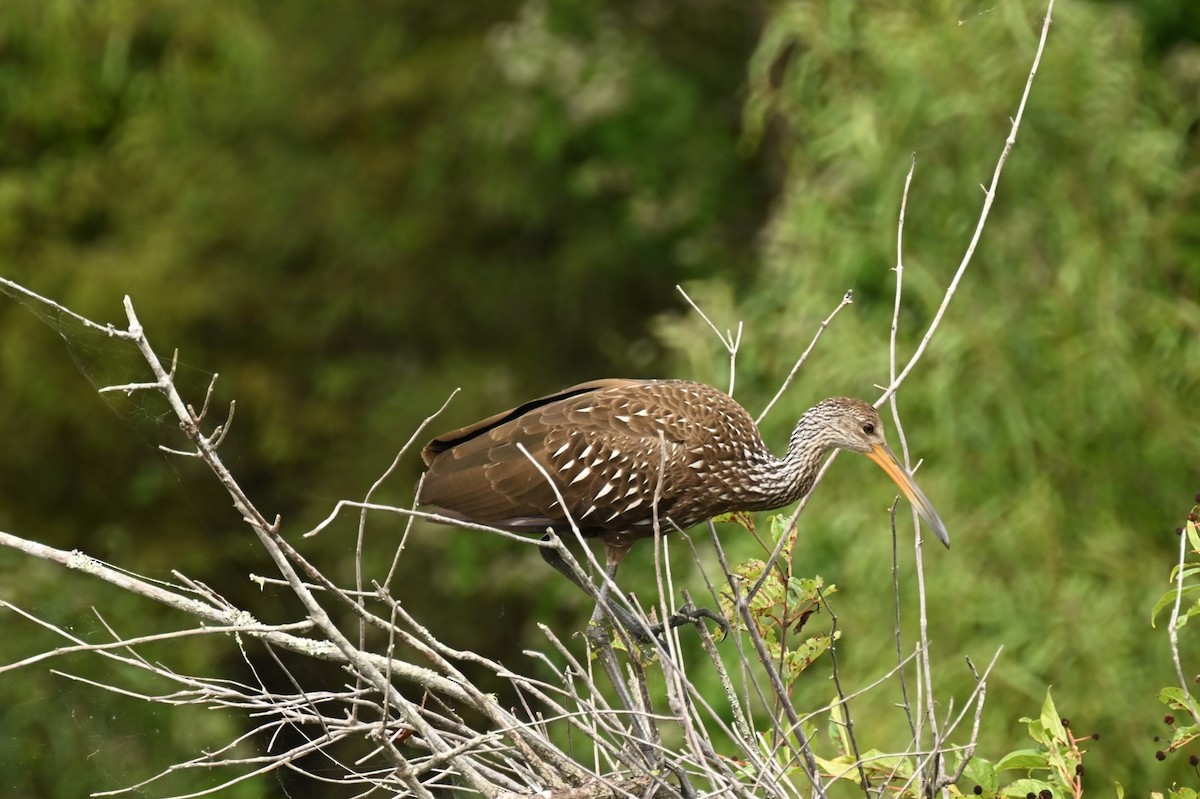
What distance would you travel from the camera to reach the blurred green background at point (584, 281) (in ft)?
20.1

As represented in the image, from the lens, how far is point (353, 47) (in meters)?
12.0

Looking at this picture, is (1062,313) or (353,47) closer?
(1062,313)

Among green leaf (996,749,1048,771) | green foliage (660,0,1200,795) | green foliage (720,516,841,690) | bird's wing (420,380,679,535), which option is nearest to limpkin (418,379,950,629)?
bird's wing (420,380,679,535)

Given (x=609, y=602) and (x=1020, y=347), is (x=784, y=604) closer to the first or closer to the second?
(x=609, y=602)

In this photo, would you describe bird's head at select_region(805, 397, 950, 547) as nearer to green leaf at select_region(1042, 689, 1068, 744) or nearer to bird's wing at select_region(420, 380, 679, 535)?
bird's wing at select_region(420, 380, 679, 535)

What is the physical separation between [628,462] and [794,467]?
0.39 metres

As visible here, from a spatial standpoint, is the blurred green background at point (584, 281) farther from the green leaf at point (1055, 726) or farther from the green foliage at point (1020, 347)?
the green leaf at point (1055, 726)

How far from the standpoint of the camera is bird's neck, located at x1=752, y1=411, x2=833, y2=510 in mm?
4035

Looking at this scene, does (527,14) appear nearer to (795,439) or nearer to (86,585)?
(86,585)

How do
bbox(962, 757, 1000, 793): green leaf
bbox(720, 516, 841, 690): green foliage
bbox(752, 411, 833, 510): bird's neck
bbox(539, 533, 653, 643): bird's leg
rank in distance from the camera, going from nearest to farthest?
bbox(962, 757, 1000, 793): green leaf → bbox(720, 516, 841, 690): green foliage → bbox(539, 533, 653, 643): bird's leg → bbox(752, 411, 833, 510): bird's neck

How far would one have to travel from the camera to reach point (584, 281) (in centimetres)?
1162

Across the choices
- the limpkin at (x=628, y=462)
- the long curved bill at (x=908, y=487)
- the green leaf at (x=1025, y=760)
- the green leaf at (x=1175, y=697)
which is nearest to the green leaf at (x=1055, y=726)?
the green leaf at (x=1025, y=760)

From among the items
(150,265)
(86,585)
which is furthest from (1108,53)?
(150,265)

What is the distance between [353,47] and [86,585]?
6715mm
